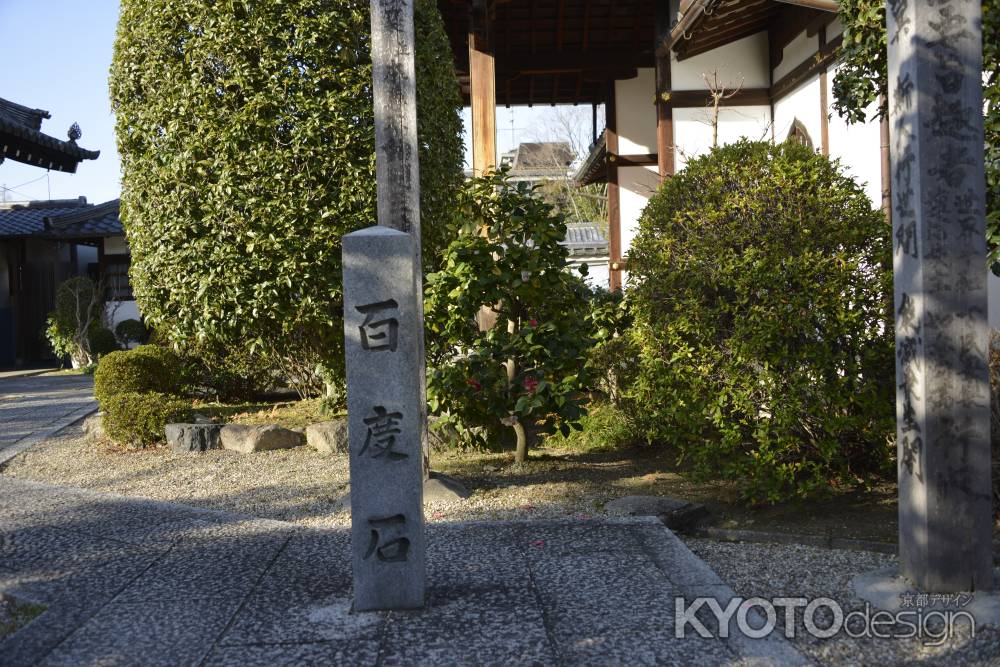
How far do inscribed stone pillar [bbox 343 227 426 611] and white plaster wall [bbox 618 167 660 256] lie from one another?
10046 millimetres

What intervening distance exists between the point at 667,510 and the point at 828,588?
120cm

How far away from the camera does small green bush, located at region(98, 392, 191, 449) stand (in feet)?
26.7

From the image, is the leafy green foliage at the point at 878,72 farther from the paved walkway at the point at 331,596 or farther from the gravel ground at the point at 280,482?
the gravel ground at the point at 280,482

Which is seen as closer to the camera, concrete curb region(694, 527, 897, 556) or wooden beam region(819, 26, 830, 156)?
concrete curb region(694, 527, 897, 556)

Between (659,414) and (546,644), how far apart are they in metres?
2.32

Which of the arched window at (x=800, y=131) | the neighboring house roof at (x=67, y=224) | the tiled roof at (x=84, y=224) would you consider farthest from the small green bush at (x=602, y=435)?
the tiled roof at (x=84, y=224)

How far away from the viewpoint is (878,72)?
16.9 feet

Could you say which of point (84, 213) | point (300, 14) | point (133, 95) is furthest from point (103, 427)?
point (84, 213)

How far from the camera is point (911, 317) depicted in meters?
3.63

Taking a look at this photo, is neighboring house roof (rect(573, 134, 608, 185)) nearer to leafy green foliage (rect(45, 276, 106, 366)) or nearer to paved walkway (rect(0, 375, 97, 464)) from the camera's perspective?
paved walkway (rect(0, 375, 97, 464))

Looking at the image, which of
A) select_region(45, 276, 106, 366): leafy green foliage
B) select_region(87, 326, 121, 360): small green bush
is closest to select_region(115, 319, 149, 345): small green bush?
select_region(87, 326, 121, 360): small green bush

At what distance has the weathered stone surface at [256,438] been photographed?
7.76 m

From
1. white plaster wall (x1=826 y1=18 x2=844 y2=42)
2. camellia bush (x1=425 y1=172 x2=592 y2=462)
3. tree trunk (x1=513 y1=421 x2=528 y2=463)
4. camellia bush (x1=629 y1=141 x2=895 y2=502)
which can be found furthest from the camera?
white plaster wall (x1=826 y1=18 x2=844 y2=42)

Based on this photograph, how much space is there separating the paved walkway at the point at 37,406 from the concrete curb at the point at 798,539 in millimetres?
6451
